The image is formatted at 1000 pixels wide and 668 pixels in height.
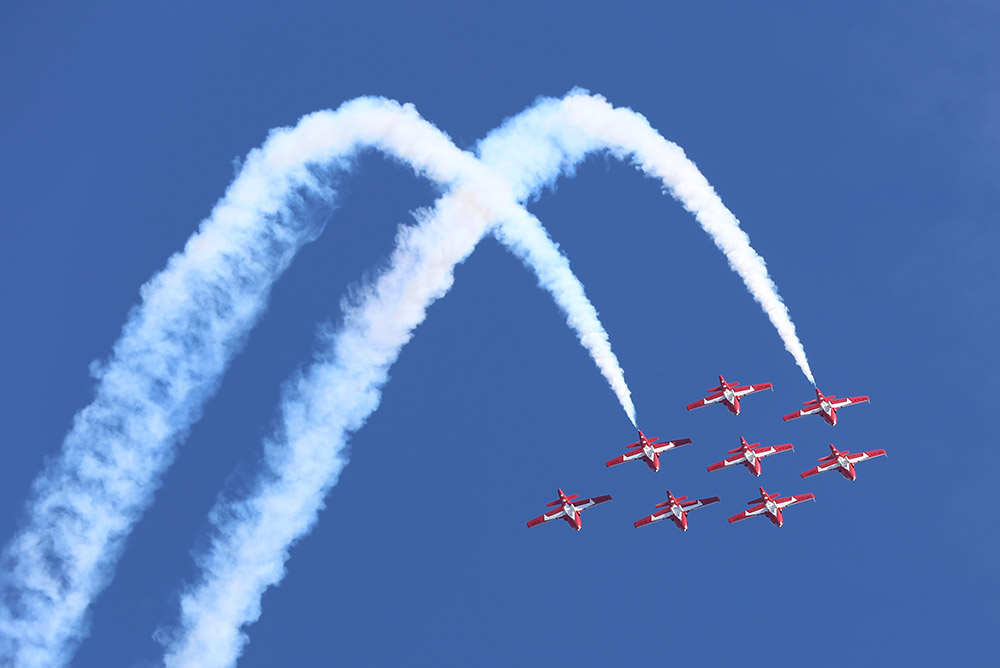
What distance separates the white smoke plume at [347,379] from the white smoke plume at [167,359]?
1.43 m

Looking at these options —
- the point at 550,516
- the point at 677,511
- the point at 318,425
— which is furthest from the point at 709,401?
the point at 318,425

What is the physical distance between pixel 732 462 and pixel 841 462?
17.3 ft

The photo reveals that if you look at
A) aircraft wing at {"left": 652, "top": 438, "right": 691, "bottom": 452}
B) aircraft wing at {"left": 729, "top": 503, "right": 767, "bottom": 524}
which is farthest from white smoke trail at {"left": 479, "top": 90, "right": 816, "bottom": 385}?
aircraft wing at {"left": 729, "top": 503, "right": 767, "bottom": 524}

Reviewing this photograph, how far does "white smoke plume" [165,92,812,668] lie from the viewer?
168 ft

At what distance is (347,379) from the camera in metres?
52.4

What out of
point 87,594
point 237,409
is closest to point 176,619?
point 87,594

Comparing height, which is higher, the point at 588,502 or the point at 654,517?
the point at 654,517

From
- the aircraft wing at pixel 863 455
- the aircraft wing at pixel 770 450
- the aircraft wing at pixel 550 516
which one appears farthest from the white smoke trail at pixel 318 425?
the aircraft wing at pixel 863 455

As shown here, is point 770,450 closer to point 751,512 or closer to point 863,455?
point 751,512

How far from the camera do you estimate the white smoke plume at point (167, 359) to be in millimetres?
51781

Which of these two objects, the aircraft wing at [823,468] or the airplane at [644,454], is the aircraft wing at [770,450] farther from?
the airplane at [644,454]

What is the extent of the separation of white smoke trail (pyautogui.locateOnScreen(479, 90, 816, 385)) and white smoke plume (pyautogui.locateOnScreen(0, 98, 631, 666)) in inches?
101

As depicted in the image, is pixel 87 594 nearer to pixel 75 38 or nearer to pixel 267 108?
pixel 267 108

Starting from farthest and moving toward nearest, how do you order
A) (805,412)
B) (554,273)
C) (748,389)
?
(805,412) → (748,389) → (554,273)
